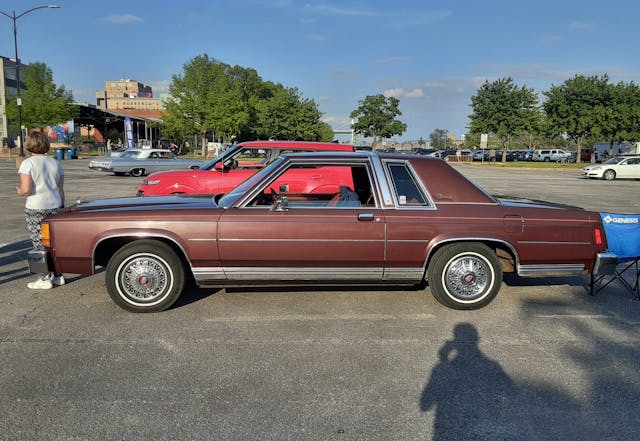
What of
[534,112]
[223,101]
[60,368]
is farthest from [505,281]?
[223,101]

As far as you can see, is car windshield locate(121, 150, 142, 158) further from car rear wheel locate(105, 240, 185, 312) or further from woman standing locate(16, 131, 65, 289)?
car rear wheel locate(105, 240, 185, 312)

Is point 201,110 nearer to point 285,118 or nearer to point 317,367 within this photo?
point 285,118

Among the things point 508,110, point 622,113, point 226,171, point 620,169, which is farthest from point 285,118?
point 226,171

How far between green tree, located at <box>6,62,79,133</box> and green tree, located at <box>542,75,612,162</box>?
45.5 m

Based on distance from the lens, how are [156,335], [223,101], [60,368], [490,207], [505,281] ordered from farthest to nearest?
[223,101] < [505,281] < [490,207] < [156,335] < [60,368]

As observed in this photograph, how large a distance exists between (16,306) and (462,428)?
4341 millimetres

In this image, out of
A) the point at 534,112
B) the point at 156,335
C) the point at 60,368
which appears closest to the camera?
the point at 60,368

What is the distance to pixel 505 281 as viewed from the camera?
5922 mm

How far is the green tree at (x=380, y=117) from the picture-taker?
6375 cm

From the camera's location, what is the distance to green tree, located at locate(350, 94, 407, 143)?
6375 cm

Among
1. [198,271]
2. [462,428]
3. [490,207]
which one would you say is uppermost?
[490,207]

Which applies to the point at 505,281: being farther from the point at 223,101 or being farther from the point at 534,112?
the point at 223,101

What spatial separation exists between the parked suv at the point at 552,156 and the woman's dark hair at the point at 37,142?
205 feet

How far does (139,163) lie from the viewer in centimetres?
2305
